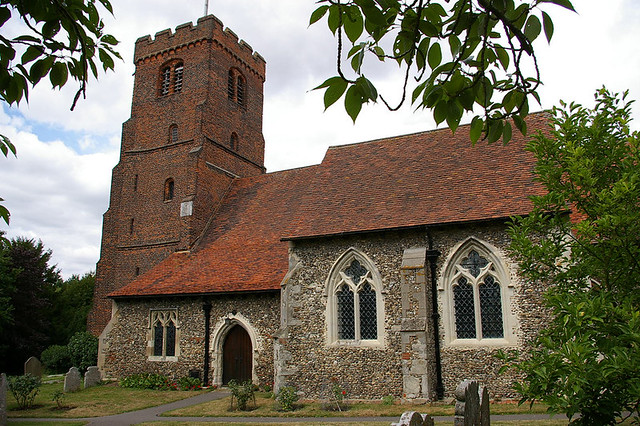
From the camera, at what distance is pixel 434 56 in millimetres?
2641

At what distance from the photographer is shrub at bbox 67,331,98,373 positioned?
20.9 m

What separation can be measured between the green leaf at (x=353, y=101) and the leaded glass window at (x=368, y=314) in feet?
39.2

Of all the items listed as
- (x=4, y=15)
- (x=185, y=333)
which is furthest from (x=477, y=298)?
(x=4, y=15)

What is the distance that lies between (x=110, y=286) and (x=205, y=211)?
554 centimetres

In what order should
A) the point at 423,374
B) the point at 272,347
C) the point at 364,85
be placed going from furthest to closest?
the point at 272,347, the point at 423,374, the point at 364,85

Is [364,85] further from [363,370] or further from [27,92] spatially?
[363,370]

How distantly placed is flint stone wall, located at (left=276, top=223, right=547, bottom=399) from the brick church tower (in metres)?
8.07

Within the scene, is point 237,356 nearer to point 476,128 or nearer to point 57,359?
point 57,359

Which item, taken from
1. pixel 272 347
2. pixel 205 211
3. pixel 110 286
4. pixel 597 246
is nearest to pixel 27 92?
pixel 597 246

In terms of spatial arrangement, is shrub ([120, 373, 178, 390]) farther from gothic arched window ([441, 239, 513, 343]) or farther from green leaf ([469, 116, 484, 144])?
green leaf ([469, 116, 484, 144])

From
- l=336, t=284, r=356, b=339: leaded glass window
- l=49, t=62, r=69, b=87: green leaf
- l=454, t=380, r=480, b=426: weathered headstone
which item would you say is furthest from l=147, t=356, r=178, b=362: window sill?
l=49, t=62, r=69, b=87: green leaf

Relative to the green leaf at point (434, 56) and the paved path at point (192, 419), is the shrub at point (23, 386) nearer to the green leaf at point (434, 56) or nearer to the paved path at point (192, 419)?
the paved path at point (192, 419)

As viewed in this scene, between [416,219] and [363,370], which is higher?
[416,219]

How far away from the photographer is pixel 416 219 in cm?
1346
